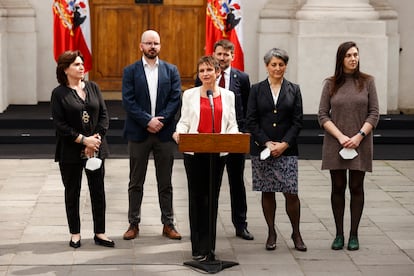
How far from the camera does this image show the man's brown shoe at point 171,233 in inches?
381

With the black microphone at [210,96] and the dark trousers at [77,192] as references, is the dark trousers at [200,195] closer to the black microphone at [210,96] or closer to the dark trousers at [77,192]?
the black microphone at [210,96]

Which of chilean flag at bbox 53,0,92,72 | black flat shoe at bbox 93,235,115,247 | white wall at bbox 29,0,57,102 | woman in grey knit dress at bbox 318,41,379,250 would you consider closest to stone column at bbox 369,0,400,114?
chilean flag at bbox 53,0,92,72

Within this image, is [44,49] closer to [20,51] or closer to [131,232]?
[20,51]

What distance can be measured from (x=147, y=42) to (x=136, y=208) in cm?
147

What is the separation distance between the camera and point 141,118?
31.3ft

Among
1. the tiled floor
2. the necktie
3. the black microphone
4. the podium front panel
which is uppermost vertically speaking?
the necktie

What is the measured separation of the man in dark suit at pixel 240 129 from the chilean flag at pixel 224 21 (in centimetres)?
534

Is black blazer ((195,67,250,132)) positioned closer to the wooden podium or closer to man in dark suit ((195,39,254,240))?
man in dark suit ((195,39,254,240))

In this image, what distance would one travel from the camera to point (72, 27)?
14758 mm

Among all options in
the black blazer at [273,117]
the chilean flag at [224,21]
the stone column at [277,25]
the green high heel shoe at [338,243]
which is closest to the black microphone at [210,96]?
the black blazer at [273,117]

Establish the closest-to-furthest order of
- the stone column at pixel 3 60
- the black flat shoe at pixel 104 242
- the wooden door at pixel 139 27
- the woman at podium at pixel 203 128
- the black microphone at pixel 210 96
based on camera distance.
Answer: the black microphone at pixel 210 96
the woman at podium at pixel 203 128
the black flat shoe at pixel 104 242
the stone column at pixel 3 60
the wooden door at pixel 139 27

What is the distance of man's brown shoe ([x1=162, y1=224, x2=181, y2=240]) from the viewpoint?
9.69 m

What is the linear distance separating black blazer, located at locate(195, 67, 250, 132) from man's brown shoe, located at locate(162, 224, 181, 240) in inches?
42.1

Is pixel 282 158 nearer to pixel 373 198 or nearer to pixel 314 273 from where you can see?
pixel 314 273
